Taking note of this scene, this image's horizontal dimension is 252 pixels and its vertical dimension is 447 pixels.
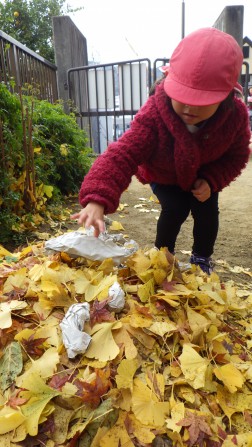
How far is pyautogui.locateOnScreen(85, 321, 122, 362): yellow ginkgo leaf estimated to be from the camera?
891mm

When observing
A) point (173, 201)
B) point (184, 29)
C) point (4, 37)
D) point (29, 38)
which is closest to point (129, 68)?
point (184, 29)

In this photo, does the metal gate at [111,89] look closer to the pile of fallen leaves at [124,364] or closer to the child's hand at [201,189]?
the child's hand at [201,189]

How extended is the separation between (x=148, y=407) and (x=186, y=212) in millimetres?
1076

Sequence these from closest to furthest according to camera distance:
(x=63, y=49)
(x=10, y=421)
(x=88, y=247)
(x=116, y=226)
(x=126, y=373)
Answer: (x=10, y=421) → (x=126, y=373) → (x=88, y=247) → (x=116, y=226) → (x=63, y=49)

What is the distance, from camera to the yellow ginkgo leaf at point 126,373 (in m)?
0.84

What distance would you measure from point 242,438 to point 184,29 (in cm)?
575

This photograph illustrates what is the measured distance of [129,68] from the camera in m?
5.46

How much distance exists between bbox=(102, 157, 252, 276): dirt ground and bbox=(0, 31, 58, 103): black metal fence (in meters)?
1.22

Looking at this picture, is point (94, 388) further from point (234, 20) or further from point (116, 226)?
point (234, 20)

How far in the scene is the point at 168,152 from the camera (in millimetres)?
1473

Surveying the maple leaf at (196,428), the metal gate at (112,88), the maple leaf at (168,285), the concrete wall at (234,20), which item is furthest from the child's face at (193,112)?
the concrete wall at (234,20)

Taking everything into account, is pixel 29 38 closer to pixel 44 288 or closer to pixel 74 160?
pixel 74 160

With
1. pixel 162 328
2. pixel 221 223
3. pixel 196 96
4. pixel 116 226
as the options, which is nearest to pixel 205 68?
pixel 196 96

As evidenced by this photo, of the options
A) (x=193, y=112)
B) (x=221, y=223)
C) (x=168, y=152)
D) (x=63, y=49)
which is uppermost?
(x=63, y=49)
